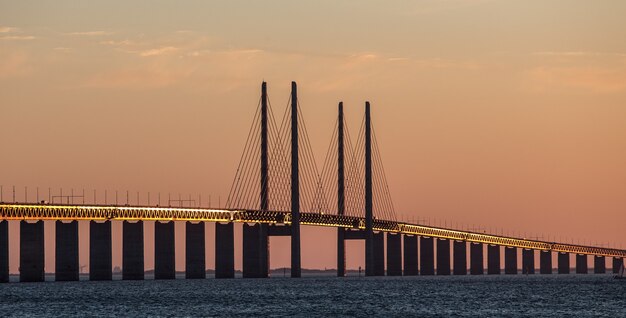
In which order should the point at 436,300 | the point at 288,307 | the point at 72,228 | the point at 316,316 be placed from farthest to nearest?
1. the point at 72,228
2. the point at 436,300
3. the point at 288,307
4. the point at 316,316

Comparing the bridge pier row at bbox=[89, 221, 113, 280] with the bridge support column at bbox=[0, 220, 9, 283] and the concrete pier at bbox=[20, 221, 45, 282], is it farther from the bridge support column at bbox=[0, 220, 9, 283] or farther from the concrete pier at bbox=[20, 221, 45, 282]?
the bridge support column at bbox=[0, 220, 9, 283]

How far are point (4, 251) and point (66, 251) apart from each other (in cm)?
1153

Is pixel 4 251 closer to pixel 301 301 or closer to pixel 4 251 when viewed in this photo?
pixel 4 251

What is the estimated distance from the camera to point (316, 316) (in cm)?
12250

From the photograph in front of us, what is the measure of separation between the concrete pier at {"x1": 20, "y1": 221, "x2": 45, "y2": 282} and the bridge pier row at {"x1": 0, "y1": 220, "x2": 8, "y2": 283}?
6.91 feet

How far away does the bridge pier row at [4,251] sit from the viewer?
18362cm

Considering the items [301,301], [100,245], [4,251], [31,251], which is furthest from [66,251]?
[301,301]

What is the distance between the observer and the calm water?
128500 mm

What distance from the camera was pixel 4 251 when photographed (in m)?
184

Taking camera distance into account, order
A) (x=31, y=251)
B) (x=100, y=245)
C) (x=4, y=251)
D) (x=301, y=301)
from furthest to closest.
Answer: (x=100, y=245)
(x=31, y=251)
(x=4, y=251)
(x=301, y=301)

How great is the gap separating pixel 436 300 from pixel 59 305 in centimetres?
3228

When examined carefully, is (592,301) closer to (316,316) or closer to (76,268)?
(316,316)

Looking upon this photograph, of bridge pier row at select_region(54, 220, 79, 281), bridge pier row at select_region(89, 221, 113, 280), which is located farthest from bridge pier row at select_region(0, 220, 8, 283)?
bridge pier row at select_region(89, 221, 113, 280)

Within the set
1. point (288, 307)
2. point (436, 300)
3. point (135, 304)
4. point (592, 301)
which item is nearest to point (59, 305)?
point (135, 304)
